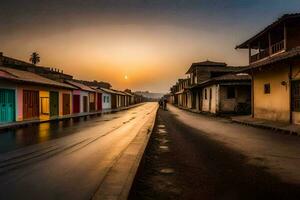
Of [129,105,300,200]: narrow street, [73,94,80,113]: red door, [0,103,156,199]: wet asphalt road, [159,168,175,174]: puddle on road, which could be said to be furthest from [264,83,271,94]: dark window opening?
[73,94,80,113]: red door

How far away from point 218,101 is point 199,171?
25567mm

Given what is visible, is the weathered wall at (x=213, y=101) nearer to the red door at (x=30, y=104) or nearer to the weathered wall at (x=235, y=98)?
the weathered wall at (x=235, y=98)

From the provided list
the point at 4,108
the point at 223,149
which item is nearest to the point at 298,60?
the point at 223,149

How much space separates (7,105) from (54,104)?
351 inches

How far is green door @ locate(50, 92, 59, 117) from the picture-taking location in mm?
30078

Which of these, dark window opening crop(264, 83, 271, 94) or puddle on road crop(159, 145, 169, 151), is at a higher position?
dark window opening crop(264, 83, 271, 94)

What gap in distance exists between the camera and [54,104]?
101ft

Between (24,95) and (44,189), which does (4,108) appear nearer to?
(24,95)

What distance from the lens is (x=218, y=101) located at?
3134 cm

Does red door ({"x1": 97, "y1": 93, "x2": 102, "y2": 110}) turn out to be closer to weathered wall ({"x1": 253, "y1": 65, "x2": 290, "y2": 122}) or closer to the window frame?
the window frame

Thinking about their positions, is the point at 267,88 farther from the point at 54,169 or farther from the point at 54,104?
the point at 54,104

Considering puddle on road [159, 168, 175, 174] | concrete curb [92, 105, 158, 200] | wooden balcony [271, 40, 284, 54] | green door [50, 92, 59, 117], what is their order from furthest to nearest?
green door [50, 92, 59, 117] < wooden balcony [271, 40, 284, 54] < puddle on road [159, 168, 175, 174] < concrete curb [92, 105, 158, 200]

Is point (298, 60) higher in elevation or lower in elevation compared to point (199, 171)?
higher

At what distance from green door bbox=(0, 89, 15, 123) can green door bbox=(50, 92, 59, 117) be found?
24.2ft
